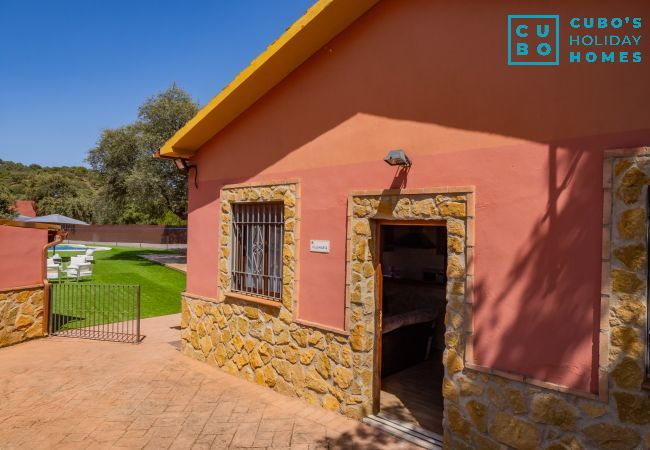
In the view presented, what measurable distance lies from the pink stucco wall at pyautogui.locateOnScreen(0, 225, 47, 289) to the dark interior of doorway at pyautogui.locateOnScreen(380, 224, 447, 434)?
8.34m

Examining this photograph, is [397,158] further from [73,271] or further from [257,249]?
[73,271]

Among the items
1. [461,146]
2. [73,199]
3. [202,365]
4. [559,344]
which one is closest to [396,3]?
[461,146]

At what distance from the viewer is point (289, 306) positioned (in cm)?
651

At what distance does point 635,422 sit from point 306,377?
410cm

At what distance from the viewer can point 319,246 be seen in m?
6.19

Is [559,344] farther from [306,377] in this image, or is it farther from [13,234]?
[13,234]

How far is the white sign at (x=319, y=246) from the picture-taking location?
6.10 meters

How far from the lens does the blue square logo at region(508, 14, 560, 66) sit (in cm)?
414

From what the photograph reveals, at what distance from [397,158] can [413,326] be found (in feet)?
13.0

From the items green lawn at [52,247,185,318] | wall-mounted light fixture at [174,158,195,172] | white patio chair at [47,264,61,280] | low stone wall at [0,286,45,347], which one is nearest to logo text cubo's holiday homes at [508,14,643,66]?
wall-mounted light fixture at [174,158,195,172]

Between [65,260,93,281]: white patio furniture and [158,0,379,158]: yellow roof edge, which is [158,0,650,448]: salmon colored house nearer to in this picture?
[158,0,379,158]: yellow roof edge

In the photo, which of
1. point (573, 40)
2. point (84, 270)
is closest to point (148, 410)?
point (573, 40)

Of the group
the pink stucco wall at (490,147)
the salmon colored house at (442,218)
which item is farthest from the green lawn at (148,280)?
the pink stucco wall at (490,147)

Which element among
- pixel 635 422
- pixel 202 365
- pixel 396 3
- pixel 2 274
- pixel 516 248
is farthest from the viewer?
A: pixel 2 274
